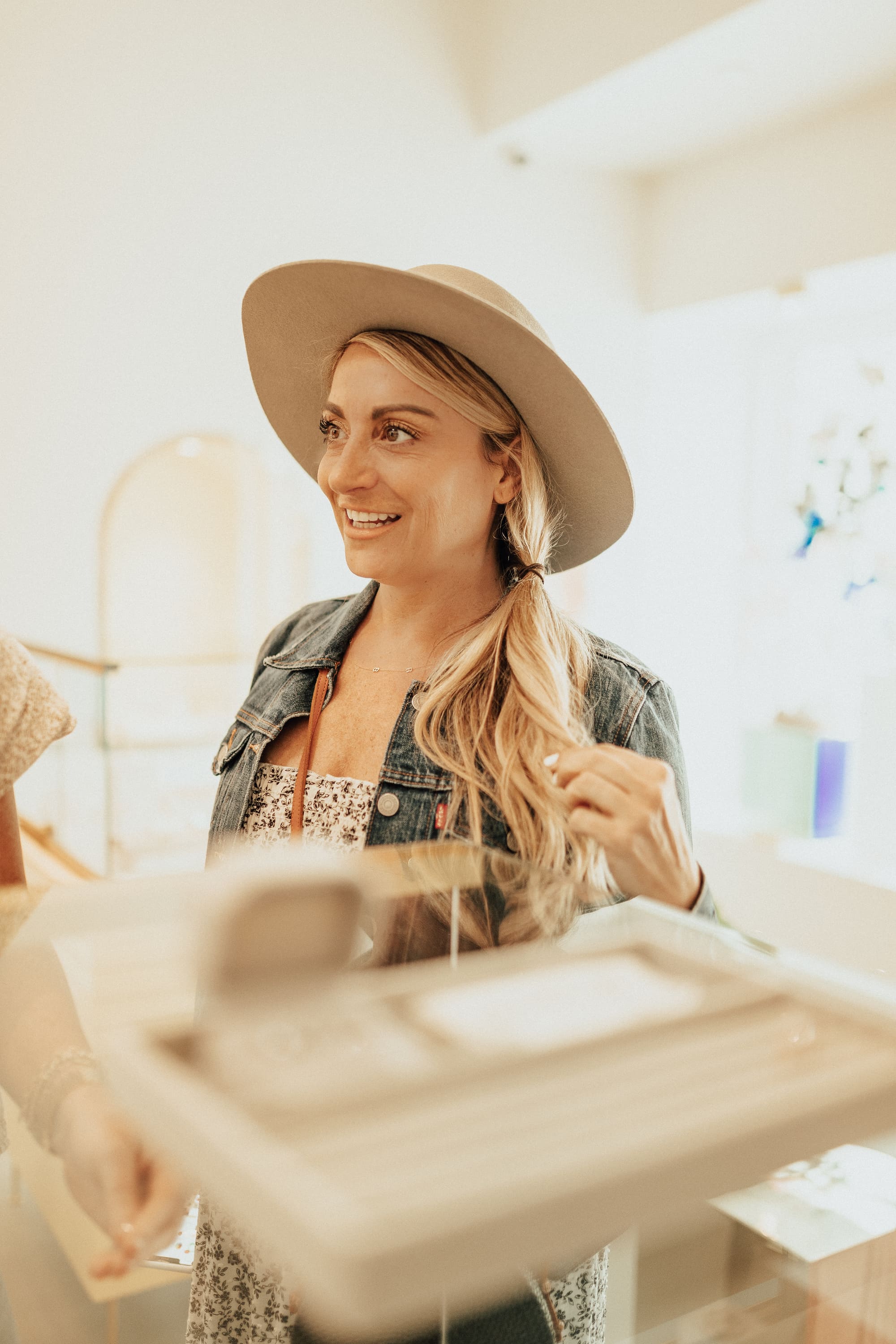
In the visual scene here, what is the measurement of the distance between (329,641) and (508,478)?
25cm

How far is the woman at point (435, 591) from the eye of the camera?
3.11 feet

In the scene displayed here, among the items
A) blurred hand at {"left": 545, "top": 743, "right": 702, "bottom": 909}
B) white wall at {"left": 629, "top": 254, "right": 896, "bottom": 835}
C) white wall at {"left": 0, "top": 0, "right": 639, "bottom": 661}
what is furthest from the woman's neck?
white wall at {"left": 629, "top": 254, "right": 896, "bottom": 835}

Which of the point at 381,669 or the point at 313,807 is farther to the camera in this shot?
the point at 381,669

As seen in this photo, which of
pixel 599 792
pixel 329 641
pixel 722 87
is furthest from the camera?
pixel 722 87

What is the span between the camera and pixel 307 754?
1.04m

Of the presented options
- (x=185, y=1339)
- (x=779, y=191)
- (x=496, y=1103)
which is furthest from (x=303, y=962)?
(x=779, y=191)

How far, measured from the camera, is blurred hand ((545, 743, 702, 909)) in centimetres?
64

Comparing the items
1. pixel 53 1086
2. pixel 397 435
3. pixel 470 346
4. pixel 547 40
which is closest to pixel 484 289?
pixel 470 346

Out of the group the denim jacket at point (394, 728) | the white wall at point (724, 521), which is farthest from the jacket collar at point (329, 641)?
the white wall at point (724, 521)

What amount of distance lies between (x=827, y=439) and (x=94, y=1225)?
4.42 m

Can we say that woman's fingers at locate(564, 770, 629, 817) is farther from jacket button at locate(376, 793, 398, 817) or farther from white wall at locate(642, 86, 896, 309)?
white wall at locate(642, 86, 896, 309)

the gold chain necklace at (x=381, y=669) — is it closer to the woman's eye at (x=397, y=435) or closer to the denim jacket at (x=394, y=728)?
the denim jacket at (x=394, y=728)

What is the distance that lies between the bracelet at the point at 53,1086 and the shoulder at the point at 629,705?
0.70 metres

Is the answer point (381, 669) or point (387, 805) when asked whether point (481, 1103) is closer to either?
point (387, 805)
